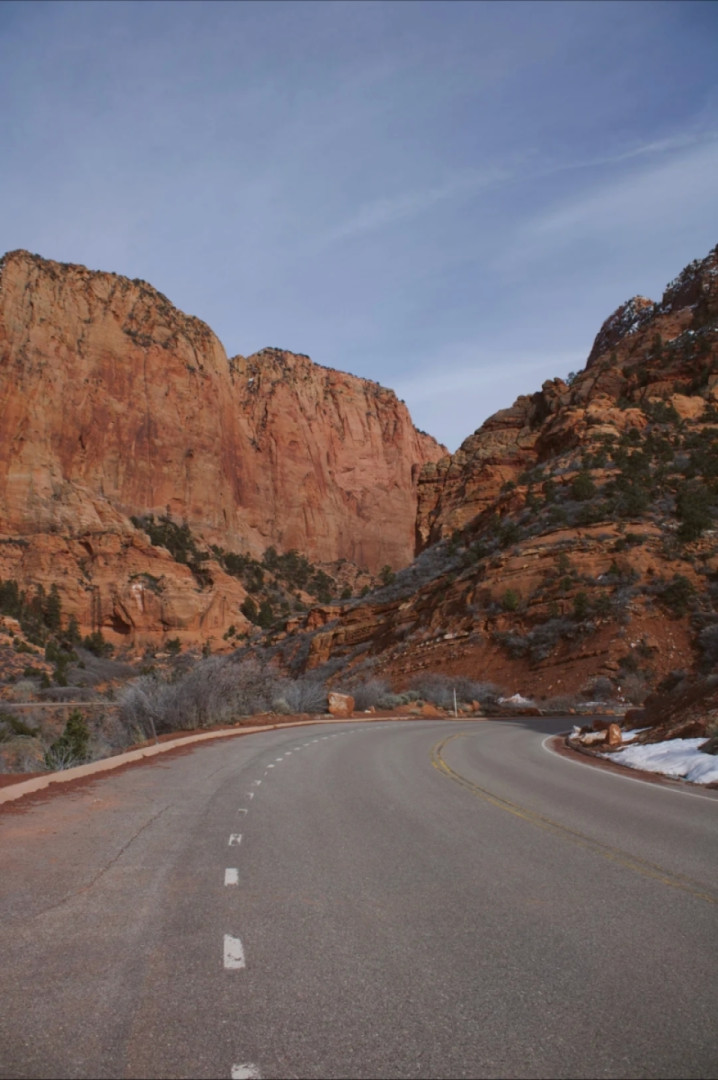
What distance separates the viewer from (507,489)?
55375 mm

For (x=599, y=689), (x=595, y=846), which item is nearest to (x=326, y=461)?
(x=599, y=689)

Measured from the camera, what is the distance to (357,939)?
4590 millimetres

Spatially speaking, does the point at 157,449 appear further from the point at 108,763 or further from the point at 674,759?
the point at 674,759

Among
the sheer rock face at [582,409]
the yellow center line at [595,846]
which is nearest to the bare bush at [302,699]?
the yellow center line at [595,846]

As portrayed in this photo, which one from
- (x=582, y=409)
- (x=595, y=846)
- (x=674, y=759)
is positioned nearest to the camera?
(x=595, y=846)

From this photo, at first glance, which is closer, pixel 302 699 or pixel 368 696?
pixel 302 699

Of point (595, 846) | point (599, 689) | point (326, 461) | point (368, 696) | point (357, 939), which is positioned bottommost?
point (599, 689)

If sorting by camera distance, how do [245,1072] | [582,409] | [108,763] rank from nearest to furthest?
1. [245,1072]
2. [108,763]
3. [582,409]

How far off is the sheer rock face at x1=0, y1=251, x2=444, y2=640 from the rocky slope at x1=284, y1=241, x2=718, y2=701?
105ft

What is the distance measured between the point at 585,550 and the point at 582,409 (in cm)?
1882

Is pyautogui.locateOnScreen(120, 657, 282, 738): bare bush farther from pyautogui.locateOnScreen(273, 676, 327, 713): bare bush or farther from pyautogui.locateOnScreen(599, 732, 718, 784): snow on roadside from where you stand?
pyautogui.locateOnScreen(599, 732, 718, 784): snow on roadside

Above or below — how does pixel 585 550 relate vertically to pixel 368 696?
above

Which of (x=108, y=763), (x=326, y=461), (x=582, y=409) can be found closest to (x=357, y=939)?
(x=108, y=763)

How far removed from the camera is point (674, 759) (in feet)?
45.5
